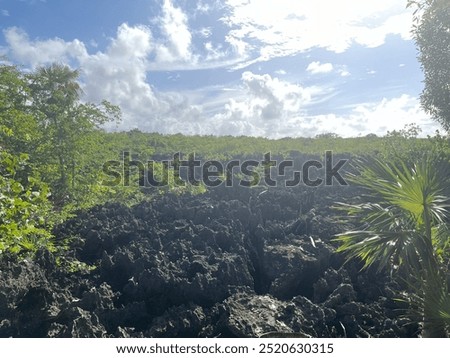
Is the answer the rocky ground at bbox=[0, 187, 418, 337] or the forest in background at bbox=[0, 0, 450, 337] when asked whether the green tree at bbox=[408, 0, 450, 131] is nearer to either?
the forest in background at bbox=[0, 0, 450, 337]

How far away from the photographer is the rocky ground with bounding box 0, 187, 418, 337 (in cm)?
710

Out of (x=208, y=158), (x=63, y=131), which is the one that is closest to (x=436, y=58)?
(x=208, y=158)

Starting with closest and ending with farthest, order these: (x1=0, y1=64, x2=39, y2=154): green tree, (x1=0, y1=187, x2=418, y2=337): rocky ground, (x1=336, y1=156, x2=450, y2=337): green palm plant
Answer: (x1=336, y1=156, x2=450, y2=337): green palm plant, (x1=0, y1=187, x2=418, y2=337): rocky ground, (x1=0, y1=64, x2=39, y2=154): green tree

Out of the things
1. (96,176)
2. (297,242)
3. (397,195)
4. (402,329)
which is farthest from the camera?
(96,176)

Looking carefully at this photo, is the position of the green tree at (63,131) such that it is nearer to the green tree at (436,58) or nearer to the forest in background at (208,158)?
the forest in background at (208,158)

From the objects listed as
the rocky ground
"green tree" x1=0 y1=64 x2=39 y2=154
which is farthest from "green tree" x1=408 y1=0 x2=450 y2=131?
"green tree" x1=0 y1=64 x2=39 y2=154

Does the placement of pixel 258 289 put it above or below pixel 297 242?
below

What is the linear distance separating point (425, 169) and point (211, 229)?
6.15 meters

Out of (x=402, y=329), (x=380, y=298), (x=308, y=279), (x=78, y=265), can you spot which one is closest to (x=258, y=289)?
(x=308, y=279)

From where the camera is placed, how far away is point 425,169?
5977 mm

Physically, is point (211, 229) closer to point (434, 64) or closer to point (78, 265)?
point (78, 265)

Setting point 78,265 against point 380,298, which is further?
point 78,265

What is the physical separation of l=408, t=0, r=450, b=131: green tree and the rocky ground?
11.2 meters

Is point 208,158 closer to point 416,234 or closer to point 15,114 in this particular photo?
point 15,114
